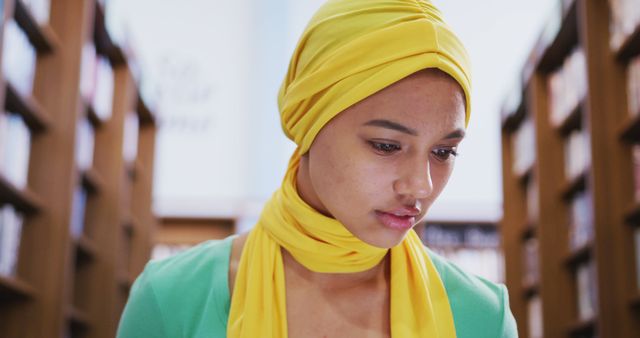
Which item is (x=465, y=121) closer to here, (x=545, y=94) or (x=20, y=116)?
(x=20, y=116)

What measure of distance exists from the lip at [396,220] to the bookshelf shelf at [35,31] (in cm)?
223

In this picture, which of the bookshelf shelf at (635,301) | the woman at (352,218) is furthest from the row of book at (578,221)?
the woman at (352,218)

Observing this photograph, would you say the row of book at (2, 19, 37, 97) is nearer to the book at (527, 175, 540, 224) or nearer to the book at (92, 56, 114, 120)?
the book at (92, 56, 114, 120)

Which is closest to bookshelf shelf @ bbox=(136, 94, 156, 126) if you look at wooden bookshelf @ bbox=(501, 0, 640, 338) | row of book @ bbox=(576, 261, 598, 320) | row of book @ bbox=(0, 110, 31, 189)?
row of book @ bbox=(0, 110, 31, 189)

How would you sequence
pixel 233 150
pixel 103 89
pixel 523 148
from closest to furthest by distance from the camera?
1. pixel 103 89
2. pixel 523 148
3. pixel 233 150

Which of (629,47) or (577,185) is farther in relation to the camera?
(577,185)

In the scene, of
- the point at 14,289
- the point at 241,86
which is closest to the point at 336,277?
the point at 14,289

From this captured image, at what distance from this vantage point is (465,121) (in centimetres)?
108

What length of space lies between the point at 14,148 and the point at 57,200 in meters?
0.31

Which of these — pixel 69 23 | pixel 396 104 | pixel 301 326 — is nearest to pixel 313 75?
pixel 396 104

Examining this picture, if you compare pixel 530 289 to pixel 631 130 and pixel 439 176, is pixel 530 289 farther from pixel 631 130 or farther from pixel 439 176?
pixel 439 176

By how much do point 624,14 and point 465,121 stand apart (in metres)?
2.28

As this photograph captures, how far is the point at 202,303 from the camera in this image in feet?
3.78

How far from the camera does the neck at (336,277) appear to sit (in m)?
1.18
